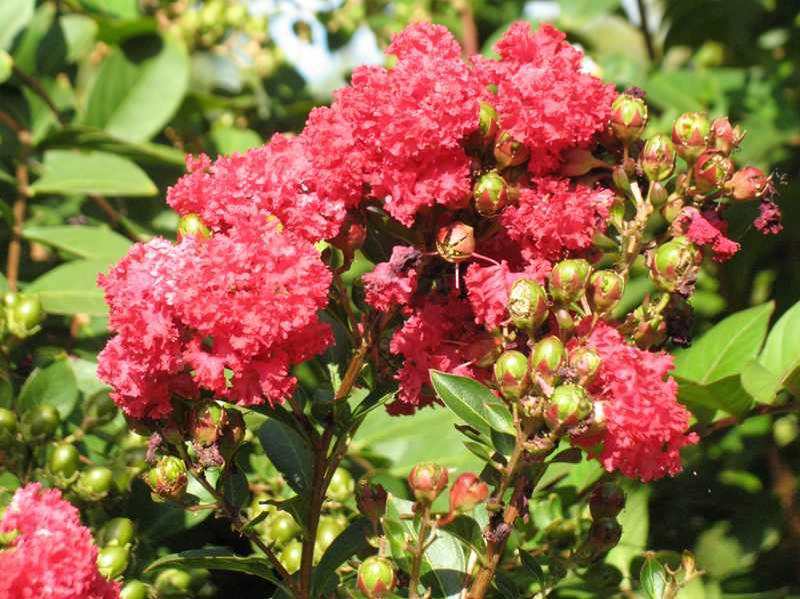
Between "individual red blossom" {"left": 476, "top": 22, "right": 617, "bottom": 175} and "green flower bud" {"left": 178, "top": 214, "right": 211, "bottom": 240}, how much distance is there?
0.32 meters

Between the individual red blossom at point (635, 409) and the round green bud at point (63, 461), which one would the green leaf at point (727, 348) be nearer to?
the individual red blossom at point (635, 409)

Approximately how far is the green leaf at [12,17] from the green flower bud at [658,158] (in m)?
1.27

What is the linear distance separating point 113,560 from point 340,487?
13.5 inches

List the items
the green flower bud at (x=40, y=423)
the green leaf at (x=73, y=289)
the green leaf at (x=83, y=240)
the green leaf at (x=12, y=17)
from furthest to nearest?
the green leaf at (x=12, y=17), the green leaf at (x=83, y=240), the green leaf at (x=73, y=289), the green flower bud at (x=40, y=423)

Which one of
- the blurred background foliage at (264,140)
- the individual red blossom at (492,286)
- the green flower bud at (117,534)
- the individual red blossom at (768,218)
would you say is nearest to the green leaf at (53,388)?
the blurred background foliage at (264,140)

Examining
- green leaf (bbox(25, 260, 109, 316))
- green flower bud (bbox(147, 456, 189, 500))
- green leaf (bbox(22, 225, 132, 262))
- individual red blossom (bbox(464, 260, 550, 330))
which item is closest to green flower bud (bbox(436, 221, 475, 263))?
individual red blossom (bbox(464, 260, 550, 330))

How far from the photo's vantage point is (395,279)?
3.86ft

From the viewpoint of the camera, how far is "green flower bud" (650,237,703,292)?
1.15 metres

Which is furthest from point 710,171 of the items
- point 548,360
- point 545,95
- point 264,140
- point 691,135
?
point 264,140

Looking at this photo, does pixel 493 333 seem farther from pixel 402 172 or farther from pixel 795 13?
pixel 795 13

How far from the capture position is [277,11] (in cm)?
281

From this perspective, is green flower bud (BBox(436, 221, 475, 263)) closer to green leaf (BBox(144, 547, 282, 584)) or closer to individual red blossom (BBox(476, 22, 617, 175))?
individual red blossom (BBox(476, 22, 617, 175))

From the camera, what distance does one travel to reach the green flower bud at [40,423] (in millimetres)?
1500

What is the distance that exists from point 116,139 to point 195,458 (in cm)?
98
